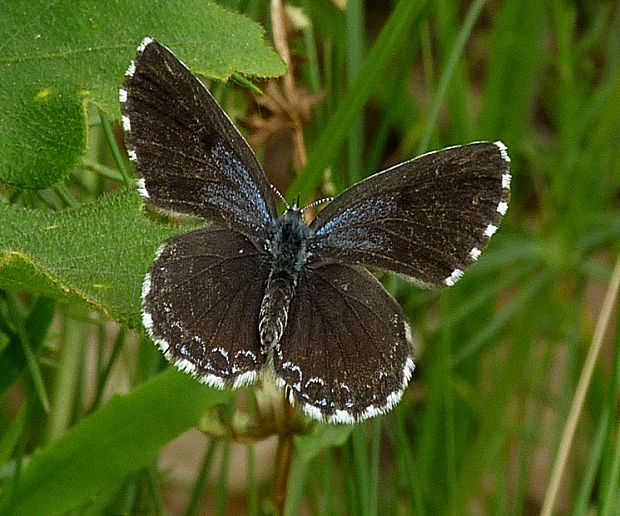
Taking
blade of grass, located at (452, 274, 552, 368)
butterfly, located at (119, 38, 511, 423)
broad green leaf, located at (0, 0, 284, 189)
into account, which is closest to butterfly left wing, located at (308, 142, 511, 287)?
butterfly, located at (119, 38, 511, 423)

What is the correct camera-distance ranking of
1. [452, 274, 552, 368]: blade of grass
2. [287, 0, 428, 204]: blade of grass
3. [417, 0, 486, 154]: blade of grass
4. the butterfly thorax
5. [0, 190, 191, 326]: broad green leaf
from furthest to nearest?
[452, 274, 552, 368]: blade of grass, [417, 0, 486, 154]: blade of grass, [287, 0, 428, 204]: blade of grass, the butterfly thorax, [0, 190, 191, 326]: broad green leaf

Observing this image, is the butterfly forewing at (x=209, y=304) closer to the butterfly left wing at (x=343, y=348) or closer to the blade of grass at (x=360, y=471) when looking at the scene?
the butterfly left wing at (x=343, y=348)

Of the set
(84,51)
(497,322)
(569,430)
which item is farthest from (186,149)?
(497,322)

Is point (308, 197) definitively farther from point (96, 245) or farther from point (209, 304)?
point (96, 245)

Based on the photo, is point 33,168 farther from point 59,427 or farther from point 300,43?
point 300,43

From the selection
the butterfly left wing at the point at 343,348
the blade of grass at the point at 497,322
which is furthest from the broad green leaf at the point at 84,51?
the blade of grass at the point at 497,322

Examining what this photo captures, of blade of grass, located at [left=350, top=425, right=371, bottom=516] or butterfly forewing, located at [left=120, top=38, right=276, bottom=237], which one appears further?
blade of grass, located at [left=350, top=425, right=371, bottom=516]

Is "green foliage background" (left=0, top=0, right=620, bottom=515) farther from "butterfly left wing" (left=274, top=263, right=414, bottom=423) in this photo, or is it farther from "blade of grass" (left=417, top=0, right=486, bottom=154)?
"butterfly left wing" (left=274, top=263, right=414, bottom=423)
